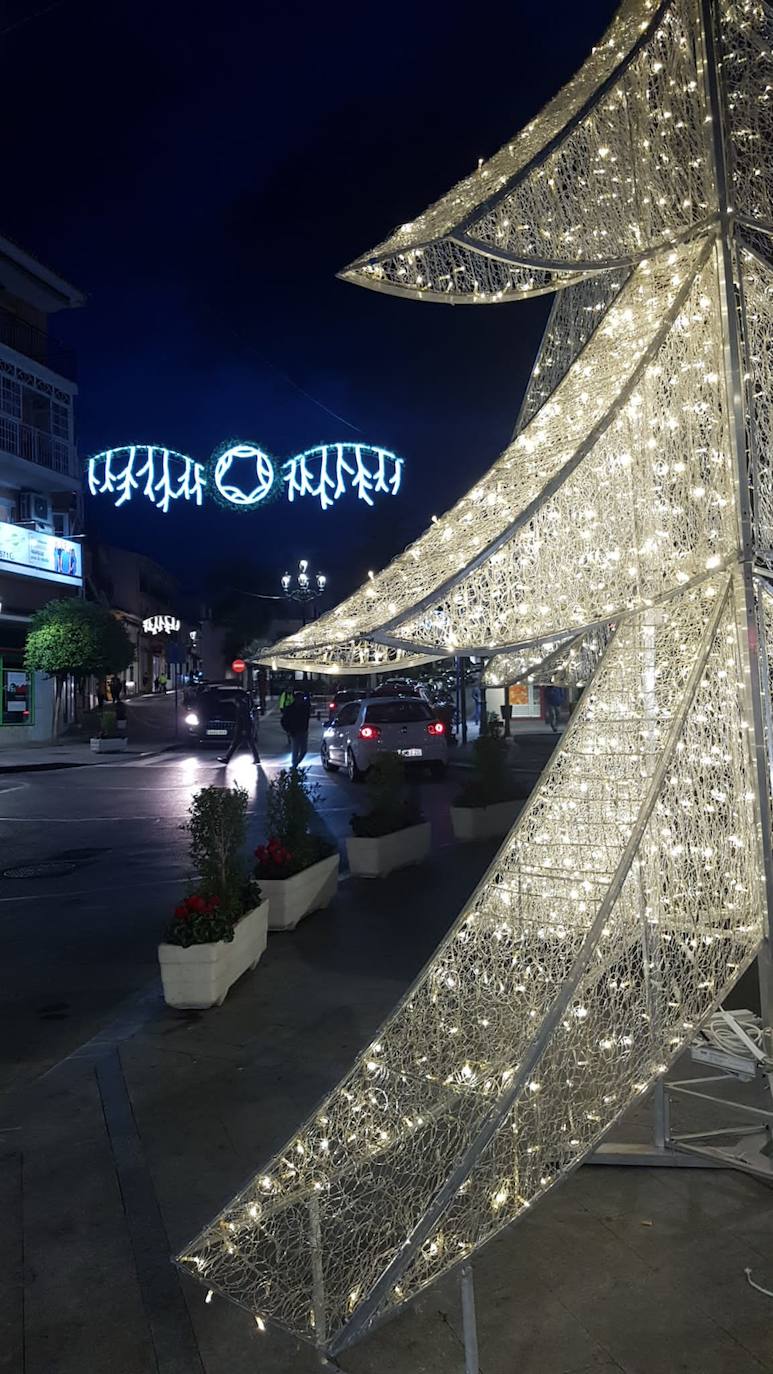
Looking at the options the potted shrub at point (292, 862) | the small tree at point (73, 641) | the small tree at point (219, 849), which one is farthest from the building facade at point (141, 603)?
the small tree at point (219, 849)

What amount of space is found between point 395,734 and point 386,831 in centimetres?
916

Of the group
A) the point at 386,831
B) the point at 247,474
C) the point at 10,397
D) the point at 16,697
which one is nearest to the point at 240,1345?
the point at 386,831

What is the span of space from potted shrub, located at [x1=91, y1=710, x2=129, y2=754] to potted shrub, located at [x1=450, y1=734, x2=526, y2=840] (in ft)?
56.7

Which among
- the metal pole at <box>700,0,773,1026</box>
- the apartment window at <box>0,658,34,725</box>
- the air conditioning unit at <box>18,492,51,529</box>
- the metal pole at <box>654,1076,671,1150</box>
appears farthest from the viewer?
the air conditioning unit at <box>18,492,51,529</box>

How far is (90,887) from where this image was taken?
10000 millimetres

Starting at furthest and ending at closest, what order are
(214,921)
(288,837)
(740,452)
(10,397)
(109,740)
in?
1. (10,397)
2. (109,740)
3. (288,837)
4. (214,921)
5. (740,452)

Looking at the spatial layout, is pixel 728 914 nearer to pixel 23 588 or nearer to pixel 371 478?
pixel 371 478

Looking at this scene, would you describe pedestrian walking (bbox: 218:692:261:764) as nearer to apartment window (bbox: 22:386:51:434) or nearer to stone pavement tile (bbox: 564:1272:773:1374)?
apartment window (bbox: 22:386:51:434)

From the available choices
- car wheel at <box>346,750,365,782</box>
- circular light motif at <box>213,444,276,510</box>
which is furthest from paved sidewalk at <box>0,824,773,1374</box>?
car wheel at <box>346,750,365,782</box>

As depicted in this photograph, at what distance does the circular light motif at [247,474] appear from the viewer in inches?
631

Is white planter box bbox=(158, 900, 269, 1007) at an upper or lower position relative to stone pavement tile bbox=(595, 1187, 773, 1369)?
upper

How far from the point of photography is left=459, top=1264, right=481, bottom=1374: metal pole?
264cm

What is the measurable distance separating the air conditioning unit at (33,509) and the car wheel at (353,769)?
16.9 meters

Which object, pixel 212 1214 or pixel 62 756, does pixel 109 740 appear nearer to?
pixel 62 756
